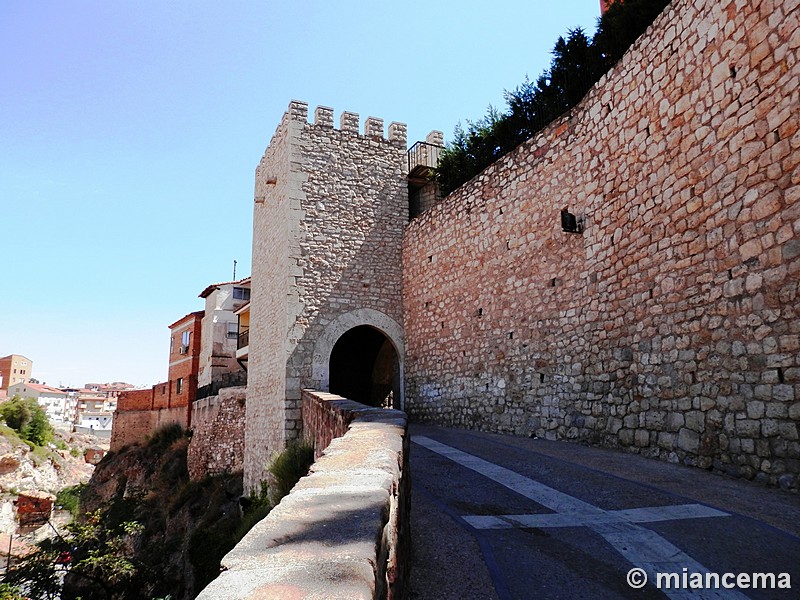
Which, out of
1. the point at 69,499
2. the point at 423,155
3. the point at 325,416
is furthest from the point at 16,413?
the point at 325,416

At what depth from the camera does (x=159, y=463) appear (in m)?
24.4

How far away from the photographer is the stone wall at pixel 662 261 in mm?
4559

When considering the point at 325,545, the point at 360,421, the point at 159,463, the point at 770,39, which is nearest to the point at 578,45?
the point at 770,39

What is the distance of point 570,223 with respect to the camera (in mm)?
7566

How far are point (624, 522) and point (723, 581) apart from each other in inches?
38.2

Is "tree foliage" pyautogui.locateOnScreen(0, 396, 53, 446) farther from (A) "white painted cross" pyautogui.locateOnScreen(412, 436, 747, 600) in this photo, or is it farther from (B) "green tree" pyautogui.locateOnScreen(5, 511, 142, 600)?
(A) "white painted cross" pyautogui.locateOnScreen(412, 436, 747, 600)

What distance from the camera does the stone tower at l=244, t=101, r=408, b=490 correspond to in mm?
11297

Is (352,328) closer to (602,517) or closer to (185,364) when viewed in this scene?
(602,517)

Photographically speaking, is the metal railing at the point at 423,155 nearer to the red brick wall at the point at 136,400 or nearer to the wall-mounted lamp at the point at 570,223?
the wall-mounted lamp at the point at 570,223

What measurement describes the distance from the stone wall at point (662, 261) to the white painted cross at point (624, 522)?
5.00ft

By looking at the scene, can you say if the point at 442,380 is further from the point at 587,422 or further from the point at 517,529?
the point at 517,529

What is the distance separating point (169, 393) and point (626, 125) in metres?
27.1

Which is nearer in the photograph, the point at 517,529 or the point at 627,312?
the point at 517,529

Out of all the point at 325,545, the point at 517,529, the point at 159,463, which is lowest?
Result: the point at 159,463
